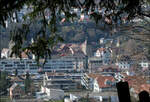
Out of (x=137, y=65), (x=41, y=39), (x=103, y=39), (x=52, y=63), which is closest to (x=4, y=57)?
(x=52, y=63)

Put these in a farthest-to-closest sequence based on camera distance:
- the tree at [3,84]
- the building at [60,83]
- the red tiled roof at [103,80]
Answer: the building at [60,83] < the tree at [3,84] < the red tiled roof at [103,80]

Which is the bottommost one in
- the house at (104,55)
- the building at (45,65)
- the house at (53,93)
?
the house at (53,93)

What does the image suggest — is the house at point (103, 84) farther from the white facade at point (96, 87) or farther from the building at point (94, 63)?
the building at point (94, 63)

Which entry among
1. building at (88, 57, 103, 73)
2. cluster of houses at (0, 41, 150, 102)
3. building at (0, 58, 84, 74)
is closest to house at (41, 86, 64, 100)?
cluster of houses at (0, 41, 150, 102)

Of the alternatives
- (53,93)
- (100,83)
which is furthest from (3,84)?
(100,83)

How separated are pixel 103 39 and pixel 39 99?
27.5 metres

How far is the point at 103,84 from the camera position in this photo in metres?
32.8

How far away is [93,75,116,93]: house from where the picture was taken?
31.1 meters

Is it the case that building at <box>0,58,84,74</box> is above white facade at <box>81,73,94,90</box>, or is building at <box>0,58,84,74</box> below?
above

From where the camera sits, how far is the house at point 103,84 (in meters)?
31.1

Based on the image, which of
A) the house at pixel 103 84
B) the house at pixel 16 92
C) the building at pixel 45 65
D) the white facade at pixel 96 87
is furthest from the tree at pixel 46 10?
the building at pixel 45 65

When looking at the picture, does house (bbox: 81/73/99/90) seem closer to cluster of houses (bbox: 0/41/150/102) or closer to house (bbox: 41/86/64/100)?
cluster of houses (bbox: 0/41/150/102)

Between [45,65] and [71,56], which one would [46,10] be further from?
[71,56]

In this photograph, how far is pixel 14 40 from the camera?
282 centimetres
